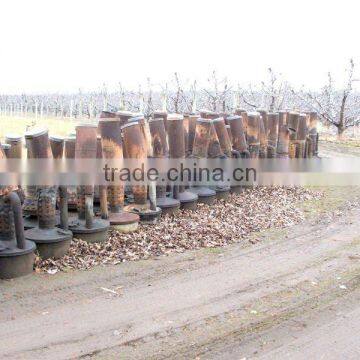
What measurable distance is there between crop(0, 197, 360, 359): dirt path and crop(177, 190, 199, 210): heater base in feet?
5.98

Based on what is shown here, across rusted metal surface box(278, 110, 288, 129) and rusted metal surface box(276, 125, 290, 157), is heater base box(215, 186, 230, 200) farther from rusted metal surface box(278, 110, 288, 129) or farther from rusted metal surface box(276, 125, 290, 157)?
rusted metal surface box(278, 110, 288, 129)

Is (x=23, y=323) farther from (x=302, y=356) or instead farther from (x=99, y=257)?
(x=302, y=356)

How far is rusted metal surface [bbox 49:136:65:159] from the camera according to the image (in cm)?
636

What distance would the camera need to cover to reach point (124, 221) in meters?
6.41

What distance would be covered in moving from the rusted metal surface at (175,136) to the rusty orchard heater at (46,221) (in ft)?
8.20

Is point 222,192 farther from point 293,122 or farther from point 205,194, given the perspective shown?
point 293,122

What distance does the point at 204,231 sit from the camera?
266 inches

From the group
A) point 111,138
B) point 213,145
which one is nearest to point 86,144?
point 111,138

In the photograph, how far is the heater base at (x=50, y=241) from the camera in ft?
17.6

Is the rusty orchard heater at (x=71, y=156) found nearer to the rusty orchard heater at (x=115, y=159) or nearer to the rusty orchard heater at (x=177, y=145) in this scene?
the rusty orchard heater at (x=115, y=159)

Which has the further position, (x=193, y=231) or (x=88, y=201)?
(x=193, y=231)

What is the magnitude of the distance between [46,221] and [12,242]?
525 millimetres

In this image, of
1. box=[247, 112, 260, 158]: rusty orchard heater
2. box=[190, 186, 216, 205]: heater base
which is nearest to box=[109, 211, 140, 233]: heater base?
box=[190, 186, 216, 205]: heater base

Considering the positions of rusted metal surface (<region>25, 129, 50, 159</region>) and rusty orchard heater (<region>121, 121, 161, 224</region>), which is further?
rusty orchard heater (<region>121, 121, 161, 224</region>)
